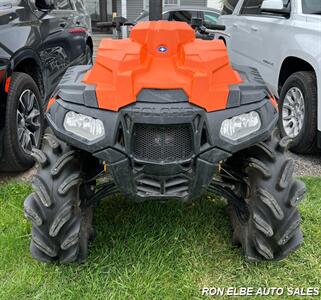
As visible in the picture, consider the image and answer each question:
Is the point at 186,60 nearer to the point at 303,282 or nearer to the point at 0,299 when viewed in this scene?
the point at 303,282

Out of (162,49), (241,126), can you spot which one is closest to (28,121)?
(162,49)

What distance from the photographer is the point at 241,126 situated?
2271 millimetres

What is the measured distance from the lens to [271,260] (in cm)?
268

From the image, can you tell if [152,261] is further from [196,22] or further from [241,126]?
[196,22]

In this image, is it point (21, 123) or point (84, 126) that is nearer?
point (84, 126)

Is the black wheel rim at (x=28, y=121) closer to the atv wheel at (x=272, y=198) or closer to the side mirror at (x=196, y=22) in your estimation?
the side mirror at (x=196, y=22)

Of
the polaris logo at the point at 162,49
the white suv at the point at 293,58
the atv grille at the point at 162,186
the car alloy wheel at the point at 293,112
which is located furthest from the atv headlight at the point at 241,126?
the car alloy wheel at the point at 293,112

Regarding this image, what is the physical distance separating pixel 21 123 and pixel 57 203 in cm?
185

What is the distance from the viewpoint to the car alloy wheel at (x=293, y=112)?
4637 mm

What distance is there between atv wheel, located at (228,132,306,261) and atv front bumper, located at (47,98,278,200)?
26 cm

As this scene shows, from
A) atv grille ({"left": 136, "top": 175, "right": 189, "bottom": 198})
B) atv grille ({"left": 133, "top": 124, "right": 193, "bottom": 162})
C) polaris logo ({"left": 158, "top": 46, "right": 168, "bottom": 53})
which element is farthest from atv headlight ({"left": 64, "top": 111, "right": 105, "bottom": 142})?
polaris logo ({"left": 158, "top": 46, "right": 168, "bottom": 53})

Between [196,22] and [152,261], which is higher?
[196,22]

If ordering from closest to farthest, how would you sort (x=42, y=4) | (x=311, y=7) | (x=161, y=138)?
(x=161, y=138), (x=42, y=4), (x=311, y=7)

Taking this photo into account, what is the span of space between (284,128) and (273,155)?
8.49ft
